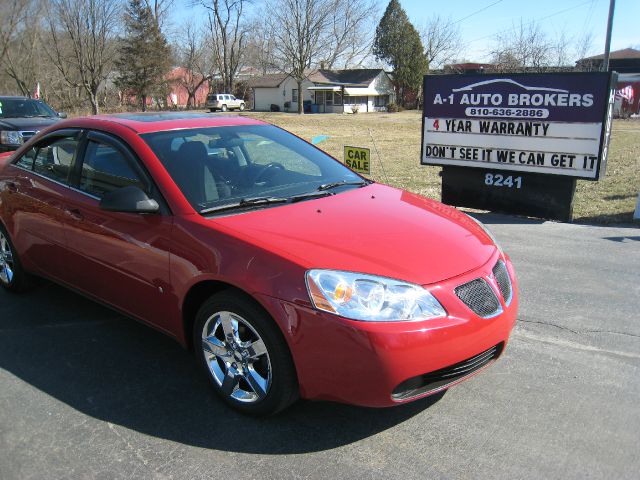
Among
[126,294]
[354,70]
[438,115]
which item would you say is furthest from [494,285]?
[354,70]

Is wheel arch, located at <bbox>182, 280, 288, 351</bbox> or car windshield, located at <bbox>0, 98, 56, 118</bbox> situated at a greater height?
car windshield, located at <bbox>0, 98, 56, 118</bbox>

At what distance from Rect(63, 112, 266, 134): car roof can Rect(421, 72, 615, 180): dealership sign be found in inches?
188

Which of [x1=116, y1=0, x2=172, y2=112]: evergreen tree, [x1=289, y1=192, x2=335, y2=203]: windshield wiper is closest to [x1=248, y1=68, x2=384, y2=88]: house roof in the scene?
[x1=116, y1=0, x2=172, y2=112]: evergreen tree

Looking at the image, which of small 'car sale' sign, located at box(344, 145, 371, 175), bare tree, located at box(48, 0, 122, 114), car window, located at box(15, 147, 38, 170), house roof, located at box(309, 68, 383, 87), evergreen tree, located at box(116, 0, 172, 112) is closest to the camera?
car window, located at box(15, 147, 38, 170)

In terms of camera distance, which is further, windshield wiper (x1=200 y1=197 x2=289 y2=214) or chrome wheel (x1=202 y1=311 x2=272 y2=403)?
windshield wiper (x1=200 y1=197 x2=289 y2=214)

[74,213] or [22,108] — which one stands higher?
[22,108]

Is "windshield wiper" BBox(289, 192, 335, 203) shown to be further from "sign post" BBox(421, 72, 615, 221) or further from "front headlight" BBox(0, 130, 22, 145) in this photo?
"front headlight" BBox(0, 130, 22, 145)

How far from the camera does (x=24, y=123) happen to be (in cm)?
1236

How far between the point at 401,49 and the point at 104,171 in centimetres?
7385

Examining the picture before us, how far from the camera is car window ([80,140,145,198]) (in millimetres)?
3664

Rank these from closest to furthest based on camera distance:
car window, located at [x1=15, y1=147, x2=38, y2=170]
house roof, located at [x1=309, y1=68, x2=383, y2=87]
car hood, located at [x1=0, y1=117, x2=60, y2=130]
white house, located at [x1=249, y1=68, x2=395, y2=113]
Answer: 1. car window, located at [x1=15, y1=147, x2=38, y2=170]
2. car hood, located at [x1=0, y1=117, x2=60, y2=130]
3. white house, located at [x1=249, y1=68, x2=395, y2=113]
4. house roof, located at [x1=309, y1=68, x2=383, y2=87]

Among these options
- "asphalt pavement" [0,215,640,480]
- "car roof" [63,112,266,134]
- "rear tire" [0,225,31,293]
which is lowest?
"asphalt pavement" [0,215,640,480]

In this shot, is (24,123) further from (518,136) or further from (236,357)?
(236,357)

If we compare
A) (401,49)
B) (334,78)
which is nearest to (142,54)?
(334,78)
